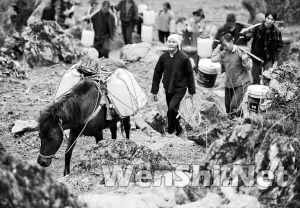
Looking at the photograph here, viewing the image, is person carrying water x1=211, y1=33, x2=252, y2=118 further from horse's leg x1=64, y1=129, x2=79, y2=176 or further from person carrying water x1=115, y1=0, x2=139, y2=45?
person carrying water x1=115, y1=0, x2=139, y2=45

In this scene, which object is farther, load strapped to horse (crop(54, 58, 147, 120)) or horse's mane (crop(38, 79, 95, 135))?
load strapped to horse (crop(54, 58, 147, 120))

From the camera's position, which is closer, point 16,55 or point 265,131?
point 265,131

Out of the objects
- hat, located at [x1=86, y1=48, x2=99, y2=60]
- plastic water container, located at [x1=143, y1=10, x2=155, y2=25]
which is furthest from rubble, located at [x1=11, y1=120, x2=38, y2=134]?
plastic water container, located at [x1=143, y1=10, x2=155, y2=25]

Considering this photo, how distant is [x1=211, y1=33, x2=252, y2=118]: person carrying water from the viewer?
9.68 metres

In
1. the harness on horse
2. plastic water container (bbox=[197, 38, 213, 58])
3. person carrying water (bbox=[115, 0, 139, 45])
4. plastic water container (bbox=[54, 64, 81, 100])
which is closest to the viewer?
plastic water container (bbox=[54, 64, 81, 100])

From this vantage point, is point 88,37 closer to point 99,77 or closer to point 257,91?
point 99,77

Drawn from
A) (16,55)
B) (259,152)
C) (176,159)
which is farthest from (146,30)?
(259,152)

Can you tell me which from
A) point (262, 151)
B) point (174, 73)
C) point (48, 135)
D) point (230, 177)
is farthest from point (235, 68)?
point (230, 177)

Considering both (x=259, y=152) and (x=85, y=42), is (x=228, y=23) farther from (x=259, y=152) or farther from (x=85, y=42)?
(x=259, y=152)

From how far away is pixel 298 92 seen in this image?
788 cm

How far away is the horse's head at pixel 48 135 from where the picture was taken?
305 inches

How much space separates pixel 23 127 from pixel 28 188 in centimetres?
471

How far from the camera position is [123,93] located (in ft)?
29.5

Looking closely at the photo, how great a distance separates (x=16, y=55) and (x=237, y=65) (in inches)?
257
